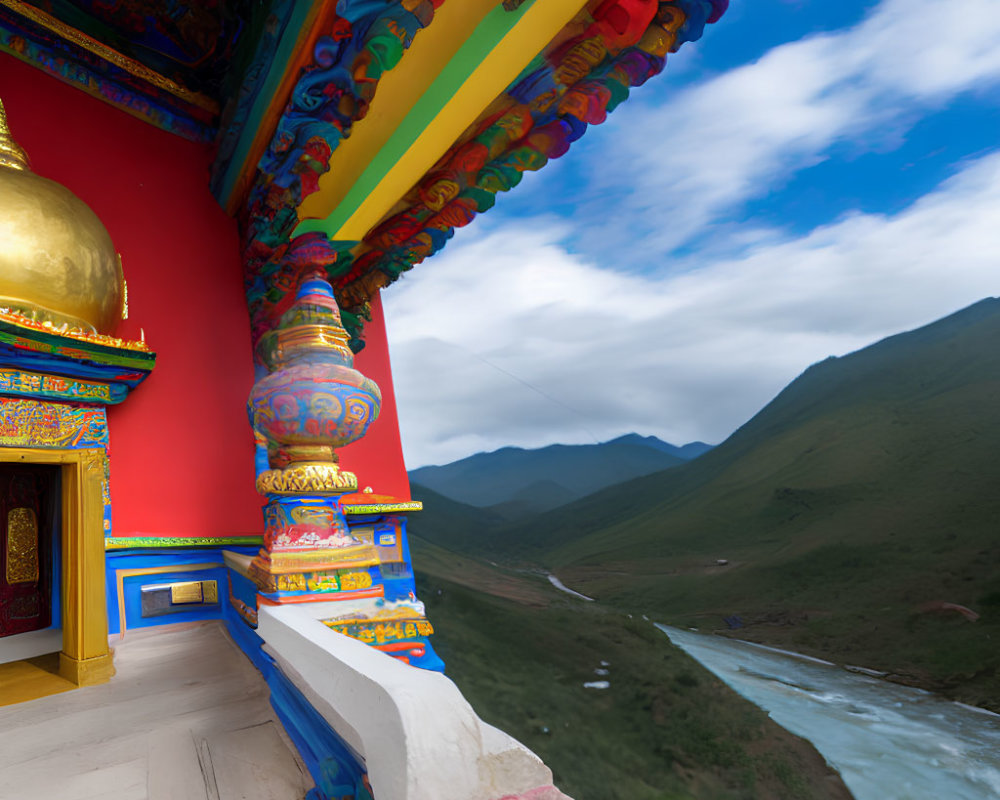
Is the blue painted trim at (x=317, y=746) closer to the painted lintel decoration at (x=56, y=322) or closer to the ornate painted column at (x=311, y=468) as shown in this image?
the ornate painted column at (x=311, y=468)

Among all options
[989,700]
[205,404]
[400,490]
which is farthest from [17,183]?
[989,700]

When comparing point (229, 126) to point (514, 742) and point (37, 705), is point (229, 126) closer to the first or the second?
point (37, 705)

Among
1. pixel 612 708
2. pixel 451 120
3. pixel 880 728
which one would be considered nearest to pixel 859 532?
pixel 880 728

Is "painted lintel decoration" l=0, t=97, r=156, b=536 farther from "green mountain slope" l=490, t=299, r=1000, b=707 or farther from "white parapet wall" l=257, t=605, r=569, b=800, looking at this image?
"green mountain slope" l=490, t=299, r=1000, b=707

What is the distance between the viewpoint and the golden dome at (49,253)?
1727mm

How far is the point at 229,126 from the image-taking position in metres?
2.43

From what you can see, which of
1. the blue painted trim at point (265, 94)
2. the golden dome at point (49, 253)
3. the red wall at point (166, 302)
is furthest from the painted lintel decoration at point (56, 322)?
the blue painted trim at point (265, 94)

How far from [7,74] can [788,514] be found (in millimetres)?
12603

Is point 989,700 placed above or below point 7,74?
below

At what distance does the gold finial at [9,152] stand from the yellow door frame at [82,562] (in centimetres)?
114

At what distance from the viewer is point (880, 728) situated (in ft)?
20.4

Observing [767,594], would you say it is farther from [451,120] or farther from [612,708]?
[451,120]

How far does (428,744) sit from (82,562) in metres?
2.06

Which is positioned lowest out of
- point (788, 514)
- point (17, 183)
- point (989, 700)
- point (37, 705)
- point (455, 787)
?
point (989, 700)
